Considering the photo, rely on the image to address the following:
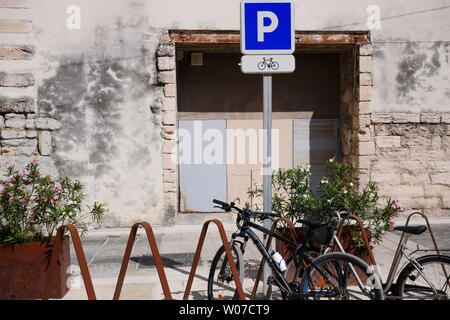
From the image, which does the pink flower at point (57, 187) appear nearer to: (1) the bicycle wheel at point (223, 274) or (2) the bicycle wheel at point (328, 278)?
(1) the bicycle wheel at point (223, 274)

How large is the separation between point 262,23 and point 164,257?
3.46 metres

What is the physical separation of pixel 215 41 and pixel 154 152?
7.53ft

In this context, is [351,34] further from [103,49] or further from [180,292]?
[180,292]

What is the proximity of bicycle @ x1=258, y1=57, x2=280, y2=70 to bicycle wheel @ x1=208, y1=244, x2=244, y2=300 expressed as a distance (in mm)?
1643

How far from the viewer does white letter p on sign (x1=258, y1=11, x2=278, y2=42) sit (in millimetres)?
3664

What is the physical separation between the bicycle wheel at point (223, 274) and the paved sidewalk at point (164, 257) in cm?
17

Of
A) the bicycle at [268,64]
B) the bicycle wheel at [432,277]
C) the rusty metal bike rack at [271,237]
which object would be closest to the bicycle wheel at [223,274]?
the rusty metal bike rack at [271,237]

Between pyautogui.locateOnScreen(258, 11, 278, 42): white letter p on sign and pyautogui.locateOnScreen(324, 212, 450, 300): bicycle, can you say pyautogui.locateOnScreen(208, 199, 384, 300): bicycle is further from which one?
pyautogui.locateOnScreen(258, 11, 278, 42): white letter p on sign

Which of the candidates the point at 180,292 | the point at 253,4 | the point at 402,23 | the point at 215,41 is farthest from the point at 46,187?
the point at 402,23

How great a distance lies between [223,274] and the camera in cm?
402

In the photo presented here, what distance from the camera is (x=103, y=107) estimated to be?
757 centimetres

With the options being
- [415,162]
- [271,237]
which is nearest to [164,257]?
[271,237]

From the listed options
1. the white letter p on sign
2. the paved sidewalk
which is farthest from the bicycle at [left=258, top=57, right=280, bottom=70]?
the paved sidewalk

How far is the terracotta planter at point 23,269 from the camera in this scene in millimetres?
3893
